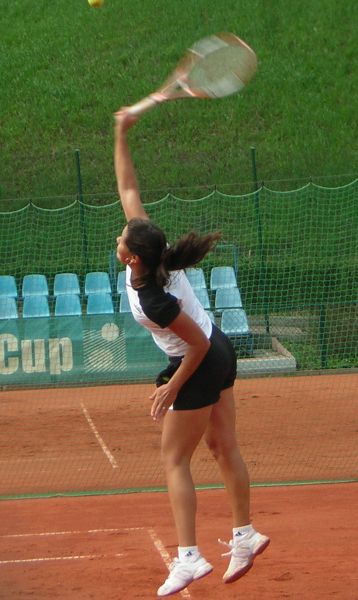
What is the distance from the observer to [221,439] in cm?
477

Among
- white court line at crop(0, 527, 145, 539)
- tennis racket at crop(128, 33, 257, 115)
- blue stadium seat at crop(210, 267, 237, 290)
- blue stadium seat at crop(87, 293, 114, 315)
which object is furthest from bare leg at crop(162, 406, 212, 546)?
blue stadium seat at crop(210, 267, 237, 290)

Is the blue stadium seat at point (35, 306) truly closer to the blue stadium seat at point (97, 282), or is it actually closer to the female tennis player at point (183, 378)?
the blue stadium seat at point (97, 282)

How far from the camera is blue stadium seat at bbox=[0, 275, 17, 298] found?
51.8 ft

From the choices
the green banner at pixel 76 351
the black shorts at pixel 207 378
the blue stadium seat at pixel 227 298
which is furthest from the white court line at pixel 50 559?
the blue stadium seat at pixel 227 298

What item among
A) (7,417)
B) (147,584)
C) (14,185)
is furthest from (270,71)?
(147,584)

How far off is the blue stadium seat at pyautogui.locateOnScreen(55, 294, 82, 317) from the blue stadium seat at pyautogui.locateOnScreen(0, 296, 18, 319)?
74cm

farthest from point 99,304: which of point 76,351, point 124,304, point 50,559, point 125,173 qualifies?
point 125,173

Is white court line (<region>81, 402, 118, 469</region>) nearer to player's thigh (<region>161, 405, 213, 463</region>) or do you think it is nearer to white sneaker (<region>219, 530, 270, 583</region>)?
white sneaker (<region>219, 530, 270, 583</region>)

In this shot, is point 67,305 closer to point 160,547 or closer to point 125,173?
point 160,547

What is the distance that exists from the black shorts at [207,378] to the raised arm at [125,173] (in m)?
0.71

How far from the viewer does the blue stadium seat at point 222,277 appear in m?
15.5

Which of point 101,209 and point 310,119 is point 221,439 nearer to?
point 101,209

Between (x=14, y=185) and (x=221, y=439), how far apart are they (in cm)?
1739

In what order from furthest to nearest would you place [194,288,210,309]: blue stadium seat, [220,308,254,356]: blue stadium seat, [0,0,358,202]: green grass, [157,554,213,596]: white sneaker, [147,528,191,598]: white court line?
[0,0,358,202]: green grass < [194,288,210,309]: blue stadium seat < [220,308,254,356]: blue stadium seat < [147,528,191,598]: white court line < [157,554,213,596]: white sneaker
